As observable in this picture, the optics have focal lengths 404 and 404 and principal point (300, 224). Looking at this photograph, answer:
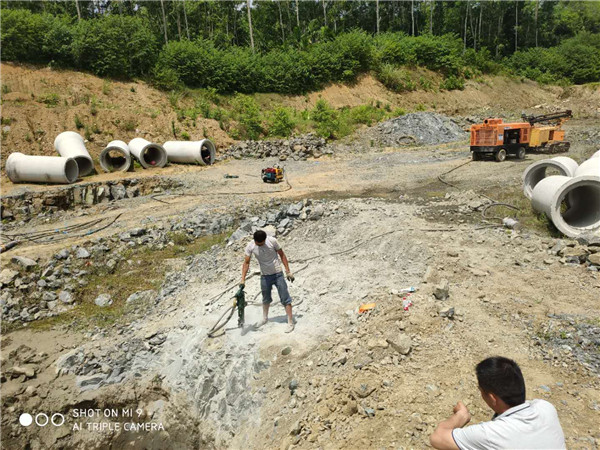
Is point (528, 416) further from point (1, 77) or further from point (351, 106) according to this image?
point (351, 106)

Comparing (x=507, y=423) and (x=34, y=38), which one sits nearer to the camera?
(x=507, y=423)

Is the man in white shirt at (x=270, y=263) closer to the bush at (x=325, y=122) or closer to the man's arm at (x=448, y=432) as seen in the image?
the man's arm at (x=448, y=432)

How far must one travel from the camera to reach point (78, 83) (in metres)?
23.9

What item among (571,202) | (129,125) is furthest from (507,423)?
(129,125)

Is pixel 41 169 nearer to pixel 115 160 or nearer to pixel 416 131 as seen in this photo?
pixel 115 160

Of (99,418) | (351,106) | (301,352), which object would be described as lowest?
(99,418)

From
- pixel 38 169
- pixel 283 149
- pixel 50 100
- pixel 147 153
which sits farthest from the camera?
pixel 50 100

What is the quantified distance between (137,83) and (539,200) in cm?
2488

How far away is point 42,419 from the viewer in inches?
244

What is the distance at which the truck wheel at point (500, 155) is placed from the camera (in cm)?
1736

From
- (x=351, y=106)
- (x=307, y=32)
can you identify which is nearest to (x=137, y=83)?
(x=351, y=106)

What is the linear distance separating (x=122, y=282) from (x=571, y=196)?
37.6 ft

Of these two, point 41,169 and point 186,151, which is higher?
point 186,151

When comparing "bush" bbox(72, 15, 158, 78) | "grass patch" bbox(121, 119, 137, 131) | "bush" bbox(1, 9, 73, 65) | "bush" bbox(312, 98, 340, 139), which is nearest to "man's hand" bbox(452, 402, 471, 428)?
"bush" bbox(312, 98, 340, 139)
